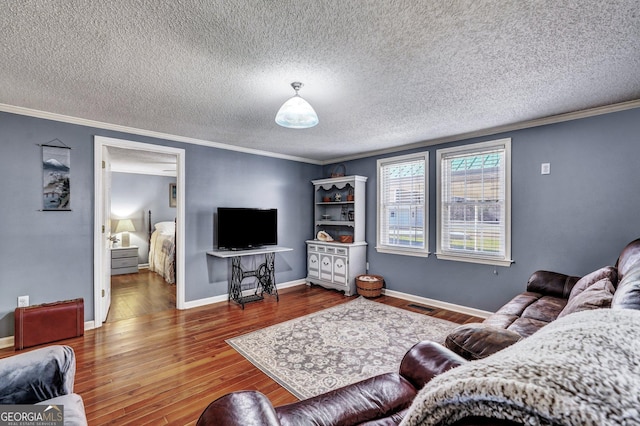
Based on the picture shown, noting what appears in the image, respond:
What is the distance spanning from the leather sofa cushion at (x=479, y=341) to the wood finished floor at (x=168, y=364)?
140 cm

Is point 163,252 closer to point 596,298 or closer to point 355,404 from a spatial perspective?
point 355,404

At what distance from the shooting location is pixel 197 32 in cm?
186

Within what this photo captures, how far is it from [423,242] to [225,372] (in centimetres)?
331

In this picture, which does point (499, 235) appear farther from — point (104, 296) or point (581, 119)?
point (104, 296)

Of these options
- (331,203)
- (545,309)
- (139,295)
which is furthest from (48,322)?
(545,309)

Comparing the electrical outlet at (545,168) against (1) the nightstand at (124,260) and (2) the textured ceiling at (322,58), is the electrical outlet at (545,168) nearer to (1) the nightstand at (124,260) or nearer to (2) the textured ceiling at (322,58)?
(2) the textured ceiling at (322,58)

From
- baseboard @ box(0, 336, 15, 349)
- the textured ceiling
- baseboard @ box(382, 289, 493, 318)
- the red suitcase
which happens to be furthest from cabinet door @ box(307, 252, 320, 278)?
baseboard @ box(0, 336, 15, 349)

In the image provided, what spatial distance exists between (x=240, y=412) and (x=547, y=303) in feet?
9.85

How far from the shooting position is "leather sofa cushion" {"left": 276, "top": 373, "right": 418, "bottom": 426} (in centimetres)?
Result: 122

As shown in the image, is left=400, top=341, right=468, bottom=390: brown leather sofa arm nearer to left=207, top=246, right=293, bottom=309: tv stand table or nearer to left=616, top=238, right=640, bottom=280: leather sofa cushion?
left=616, top=238, right=640, bottom=280: leather sofa cushion

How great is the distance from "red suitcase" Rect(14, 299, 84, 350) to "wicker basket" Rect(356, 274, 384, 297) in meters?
3.67

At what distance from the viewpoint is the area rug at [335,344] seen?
2.52 meters

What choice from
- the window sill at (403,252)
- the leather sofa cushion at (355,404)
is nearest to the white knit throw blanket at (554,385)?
the leather sofa cushion at (355,404)

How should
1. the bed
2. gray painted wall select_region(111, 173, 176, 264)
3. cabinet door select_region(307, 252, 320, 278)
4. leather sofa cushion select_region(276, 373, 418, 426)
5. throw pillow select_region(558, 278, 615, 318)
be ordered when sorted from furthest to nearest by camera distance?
gray painted wall select_region(111, 173, 176, 264) → the bed → cabinet door select_region(307, 252, 320, 278) → throw pillow select_region(558, 278, 615, 318) → leather sofa cushion select_region(276, 373, 418, 426)
